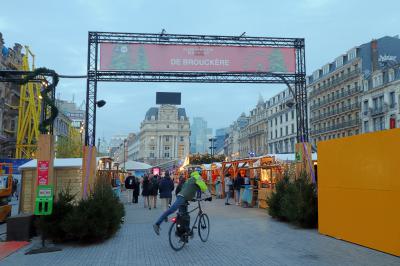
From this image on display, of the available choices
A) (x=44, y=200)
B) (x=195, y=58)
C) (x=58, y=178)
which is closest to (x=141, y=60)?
(x=195, y=58)

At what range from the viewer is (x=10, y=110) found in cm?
5112

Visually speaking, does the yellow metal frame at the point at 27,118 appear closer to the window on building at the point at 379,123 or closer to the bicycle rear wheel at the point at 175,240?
the bicycle rear wheel at the point at 175,240

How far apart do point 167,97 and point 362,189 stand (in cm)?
1100

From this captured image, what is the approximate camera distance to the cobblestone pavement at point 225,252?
26.0ft

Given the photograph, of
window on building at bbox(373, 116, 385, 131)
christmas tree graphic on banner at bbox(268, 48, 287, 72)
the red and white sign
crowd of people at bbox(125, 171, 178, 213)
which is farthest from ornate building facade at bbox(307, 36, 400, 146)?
the red and white sign

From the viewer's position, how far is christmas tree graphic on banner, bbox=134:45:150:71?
16.9 m

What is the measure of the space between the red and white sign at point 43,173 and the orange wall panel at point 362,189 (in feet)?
24.3

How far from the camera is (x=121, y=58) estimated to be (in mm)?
16859

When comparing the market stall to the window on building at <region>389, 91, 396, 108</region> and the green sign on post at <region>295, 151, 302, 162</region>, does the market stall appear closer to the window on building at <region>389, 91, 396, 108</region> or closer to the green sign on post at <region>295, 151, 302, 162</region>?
the green sign on post at <region>295, 151, 302, 162</region>

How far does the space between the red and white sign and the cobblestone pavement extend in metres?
1.60

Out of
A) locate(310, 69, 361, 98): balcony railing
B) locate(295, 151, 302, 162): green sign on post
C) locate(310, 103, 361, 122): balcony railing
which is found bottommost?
locate(295, 151, 302, 162): green sign on post

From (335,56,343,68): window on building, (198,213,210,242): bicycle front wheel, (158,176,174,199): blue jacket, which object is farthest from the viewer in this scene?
(335,56,343,68): window on building

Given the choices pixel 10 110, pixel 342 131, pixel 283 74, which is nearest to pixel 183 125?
pixel 342 131

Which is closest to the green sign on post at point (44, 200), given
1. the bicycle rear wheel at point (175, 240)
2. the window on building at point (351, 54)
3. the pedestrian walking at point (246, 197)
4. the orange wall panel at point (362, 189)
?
the bicycle rear wheel at point (175, 240)
